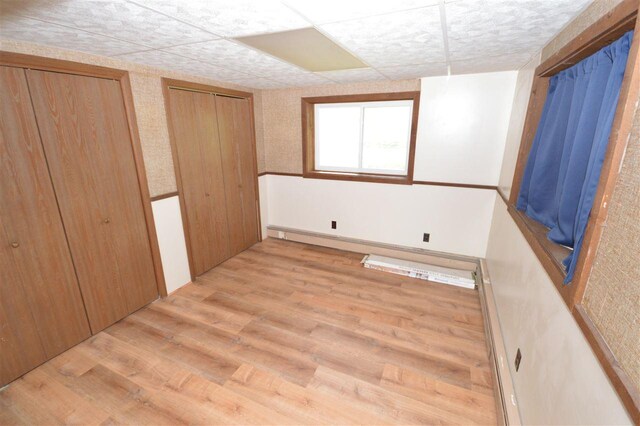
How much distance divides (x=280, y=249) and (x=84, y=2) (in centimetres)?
310

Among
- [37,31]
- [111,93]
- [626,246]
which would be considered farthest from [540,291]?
[111,93]

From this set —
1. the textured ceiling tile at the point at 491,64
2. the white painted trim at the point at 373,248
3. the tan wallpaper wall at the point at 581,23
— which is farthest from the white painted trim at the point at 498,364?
the textured ceiling tile at the point at 491,64

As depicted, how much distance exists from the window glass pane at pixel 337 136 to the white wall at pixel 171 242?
1.98m

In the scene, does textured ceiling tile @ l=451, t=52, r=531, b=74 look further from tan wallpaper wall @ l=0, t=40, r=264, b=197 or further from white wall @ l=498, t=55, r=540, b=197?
tan wallpaper wall @ l=0, t=40, r=264, b=197

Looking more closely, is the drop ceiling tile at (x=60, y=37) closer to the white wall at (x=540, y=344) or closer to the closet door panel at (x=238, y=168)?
the closet door panel at (x=238, y=168)

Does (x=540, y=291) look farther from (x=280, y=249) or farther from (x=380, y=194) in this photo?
(x=280, y=249)

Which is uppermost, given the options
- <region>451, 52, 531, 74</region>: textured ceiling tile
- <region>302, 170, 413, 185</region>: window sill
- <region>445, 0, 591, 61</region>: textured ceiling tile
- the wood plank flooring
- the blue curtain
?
<region>451, 52, 531, 74</region>: textured ceiling tile

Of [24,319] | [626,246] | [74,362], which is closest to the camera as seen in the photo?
[626,246]

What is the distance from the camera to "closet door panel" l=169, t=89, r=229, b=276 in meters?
2.71

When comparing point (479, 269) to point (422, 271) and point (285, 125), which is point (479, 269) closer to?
point (422, 271)

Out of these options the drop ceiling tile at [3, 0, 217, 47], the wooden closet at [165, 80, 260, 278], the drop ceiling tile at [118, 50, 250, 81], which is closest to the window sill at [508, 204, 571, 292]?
the drop ceiling tile at [3, 0, 217, 47]

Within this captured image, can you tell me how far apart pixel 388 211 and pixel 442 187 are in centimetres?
69

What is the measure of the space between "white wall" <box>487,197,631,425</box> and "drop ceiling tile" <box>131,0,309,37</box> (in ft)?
5.74

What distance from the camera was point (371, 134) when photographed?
11.3 feet
